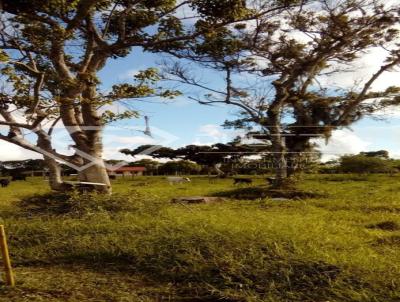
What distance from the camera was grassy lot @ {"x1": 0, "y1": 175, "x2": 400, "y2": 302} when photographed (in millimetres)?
4887

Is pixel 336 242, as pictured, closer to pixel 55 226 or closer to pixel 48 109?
pixel 55 226

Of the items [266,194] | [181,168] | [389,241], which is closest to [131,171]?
[181,168]

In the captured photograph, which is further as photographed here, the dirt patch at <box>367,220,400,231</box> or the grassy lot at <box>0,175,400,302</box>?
the dirt patch at <box>367,220,400,231</box>

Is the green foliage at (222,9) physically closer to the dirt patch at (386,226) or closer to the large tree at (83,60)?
the large tree at (83,60)

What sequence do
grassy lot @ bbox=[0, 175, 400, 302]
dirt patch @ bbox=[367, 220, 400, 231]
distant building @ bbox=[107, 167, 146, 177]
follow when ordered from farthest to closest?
distant building @ bbox=[107, 167, 146, 177] → dirt patch @ bbox=[367, 220, 400, 231] → grassy lot @ bbox=[0, 175, 400, 302]

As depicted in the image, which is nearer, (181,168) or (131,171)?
(181,168)

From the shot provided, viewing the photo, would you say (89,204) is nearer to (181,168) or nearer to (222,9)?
(222,9)

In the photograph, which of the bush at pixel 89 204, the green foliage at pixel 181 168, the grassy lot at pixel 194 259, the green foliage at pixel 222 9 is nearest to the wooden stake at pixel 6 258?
the grassy lot at pixel 194 259

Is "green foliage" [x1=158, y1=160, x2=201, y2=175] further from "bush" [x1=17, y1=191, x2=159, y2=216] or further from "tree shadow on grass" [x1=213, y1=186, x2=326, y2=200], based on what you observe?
"bush" [x1=17, y1=191, x2=159, y2=216]

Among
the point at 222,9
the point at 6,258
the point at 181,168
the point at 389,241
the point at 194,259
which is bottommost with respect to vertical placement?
the point at 389,241

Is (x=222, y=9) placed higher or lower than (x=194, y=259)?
higher

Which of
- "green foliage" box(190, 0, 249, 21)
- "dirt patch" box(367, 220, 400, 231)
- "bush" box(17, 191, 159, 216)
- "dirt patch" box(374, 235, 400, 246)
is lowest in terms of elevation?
"dirt patch" box(374, 235, 400, 246)

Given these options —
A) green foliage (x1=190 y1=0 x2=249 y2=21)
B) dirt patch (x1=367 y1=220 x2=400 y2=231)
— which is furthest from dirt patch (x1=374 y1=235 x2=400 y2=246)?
green foliage (x1=190 y1=0 x2=249 y2=21)

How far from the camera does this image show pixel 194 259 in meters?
5.74
